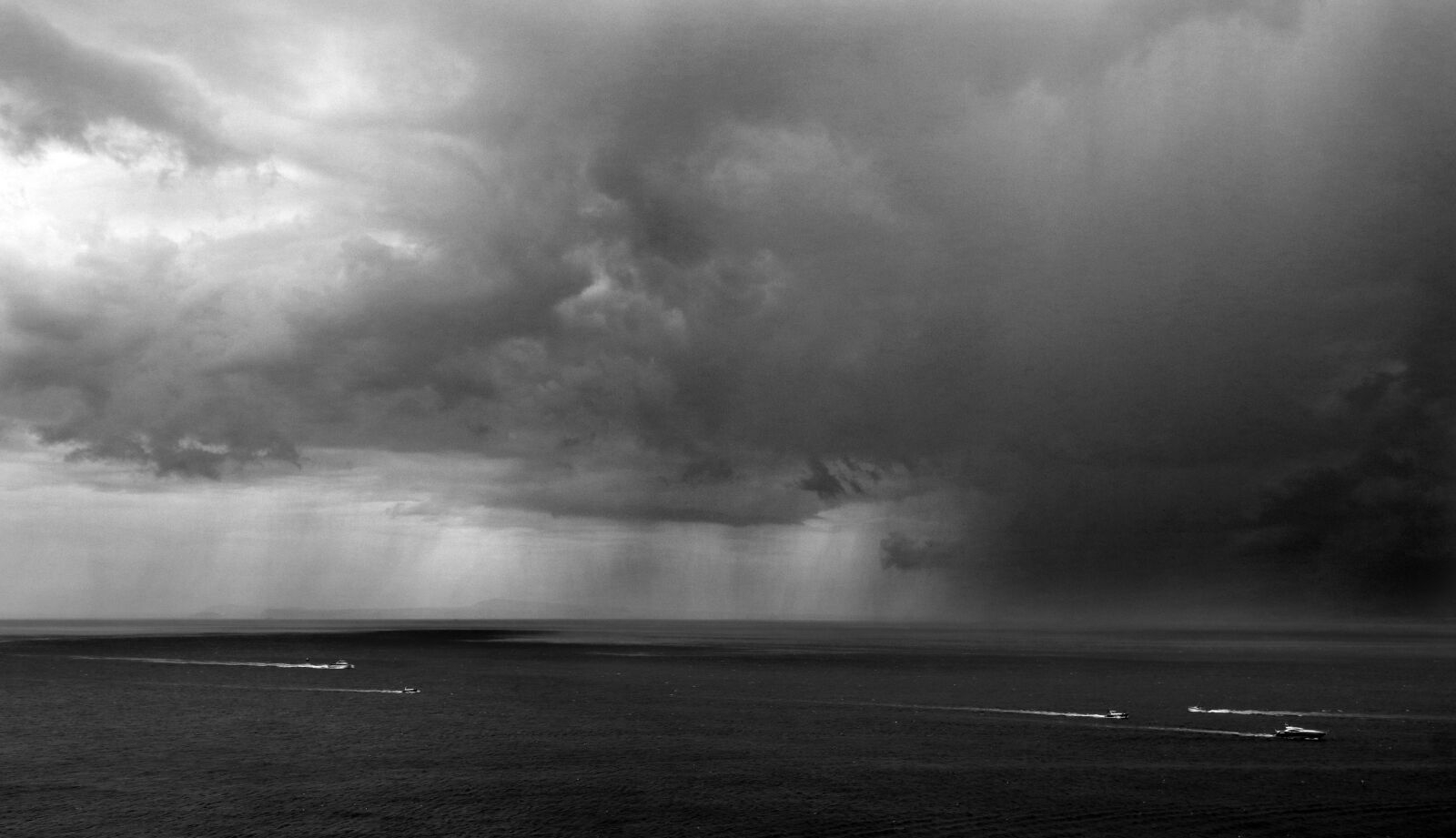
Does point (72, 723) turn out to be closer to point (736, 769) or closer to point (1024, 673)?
point (736, 769)

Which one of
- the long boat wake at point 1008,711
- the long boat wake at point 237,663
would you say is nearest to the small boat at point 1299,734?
the long boat wake at point 1008,711

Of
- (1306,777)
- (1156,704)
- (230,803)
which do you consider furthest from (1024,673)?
(230,803)

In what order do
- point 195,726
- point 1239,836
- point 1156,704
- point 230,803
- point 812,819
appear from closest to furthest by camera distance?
point 1239,836 < point 812,819 < point 230,803 < point 195,726 < point 1156,704

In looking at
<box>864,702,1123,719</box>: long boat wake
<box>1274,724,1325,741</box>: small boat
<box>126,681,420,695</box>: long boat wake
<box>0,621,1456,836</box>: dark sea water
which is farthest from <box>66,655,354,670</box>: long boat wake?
<box>1274,724,1325,741</box>: small boat

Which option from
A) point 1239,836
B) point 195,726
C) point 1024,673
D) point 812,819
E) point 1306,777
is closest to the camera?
point 1239,836

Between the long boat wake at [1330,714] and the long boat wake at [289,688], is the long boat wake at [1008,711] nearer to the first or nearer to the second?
the long boat wake at [1330,714]

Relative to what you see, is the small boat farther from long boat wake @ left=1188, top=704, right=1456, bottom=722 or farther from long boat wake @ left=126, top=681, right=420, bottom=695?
long boat wake @ left=126, top=681, right=420, bottom=695

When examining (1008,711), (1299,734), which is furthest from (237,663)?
(1299,734)

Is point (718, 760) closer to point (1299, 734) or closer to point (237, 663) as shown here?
point (1299, 734)
